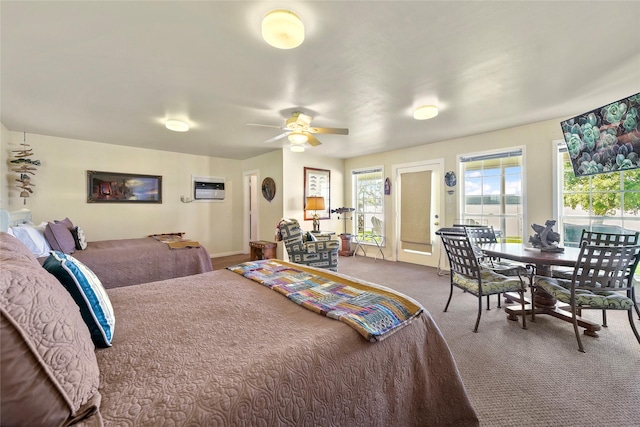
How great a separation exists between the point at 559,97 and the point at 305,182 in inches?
167

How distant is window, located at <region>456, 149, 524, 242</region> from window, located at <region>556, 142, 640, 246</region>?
0.49m

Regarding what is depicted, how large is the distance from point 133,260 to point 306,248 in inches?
88.7

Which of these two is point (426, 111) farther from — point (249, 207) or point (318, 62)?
point (249, 207)

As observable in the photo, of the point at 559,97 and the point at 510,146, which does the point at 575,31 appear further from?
the point at 510,146

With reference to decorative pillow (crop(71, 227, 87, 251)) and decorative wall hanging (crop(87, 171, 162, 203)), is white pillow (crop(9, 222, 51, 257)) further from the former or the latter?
decorative wall hanging (crop(87, 171, 162, 203))

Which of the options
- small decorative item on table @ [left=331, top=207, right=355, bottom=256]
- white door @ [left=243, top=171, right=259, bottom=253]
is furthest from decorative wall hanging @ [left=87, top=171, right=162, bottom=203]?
small decorative item on table @ [left=331, top=207, right=355, bottom=256]

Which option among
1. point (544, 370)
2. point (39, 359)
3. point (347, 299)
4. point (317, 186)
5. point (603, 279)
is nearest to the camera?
point (39, 359)

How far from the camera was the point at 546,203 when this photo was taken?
3.88 m

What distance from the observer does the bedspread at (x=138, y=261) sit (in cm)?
317

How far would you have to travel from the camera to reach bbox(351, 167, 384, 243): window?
6188 millimetres

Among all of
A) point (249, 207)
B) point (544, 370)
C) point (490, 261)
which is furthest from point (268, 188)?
point (544, 370)

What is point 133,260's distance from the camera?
3.39 meters

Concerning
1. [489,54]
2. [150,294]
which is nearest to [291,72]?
[489,54]

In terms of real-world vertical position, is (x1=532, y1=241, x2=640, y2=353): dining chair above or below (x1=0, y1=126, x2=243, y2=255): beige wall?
below
